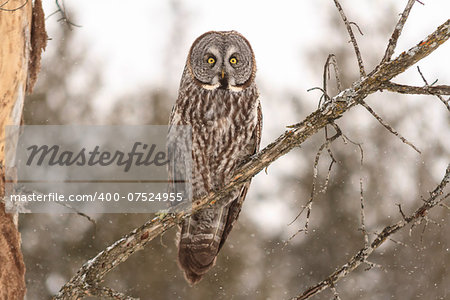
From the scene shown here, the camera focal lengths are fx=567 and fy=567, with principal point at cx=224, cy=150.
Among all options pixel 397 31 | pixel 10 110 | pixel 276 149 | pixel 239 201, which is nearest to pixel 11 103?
pixel 10 110

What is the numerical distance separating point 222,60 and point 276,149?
3.98ft

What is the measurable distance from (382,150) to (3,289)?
8.35m

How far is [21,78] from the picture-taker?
9.05ft

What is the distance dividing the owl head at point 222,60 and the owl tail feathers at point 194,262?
99 cm

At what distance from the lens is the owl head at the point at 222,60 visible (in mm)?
3342

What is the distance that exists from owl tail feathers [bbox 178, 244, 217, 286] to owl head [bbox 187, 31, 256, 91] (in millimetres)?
995

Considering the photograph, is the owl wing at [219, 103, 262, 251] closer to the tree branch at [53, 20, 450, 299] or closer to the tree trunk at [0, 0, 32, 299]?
the tree branch at [53, 20, 450, 299]

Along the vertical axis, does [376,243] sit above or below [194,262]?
below

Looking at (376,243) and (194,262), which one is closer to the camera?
(376,243)

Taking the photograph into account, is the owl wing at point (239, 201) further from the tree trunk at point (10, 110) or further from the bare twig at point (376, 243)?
the tree trunk at point (10, 110)

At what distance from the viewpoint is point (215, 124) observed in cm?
315

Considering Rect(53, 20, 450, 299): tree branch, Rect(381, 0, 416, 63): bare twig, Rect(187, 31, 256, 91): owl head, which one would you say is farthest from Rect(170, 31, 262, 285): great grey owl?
Rect(381, 0, 416, 63): bare twig

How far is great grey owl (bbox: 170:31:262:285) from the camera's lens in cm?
317

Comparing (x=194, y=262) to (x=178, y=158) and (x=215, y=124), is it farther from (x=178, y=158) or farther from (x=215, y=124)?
(x=215, y=124)
